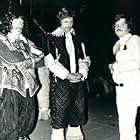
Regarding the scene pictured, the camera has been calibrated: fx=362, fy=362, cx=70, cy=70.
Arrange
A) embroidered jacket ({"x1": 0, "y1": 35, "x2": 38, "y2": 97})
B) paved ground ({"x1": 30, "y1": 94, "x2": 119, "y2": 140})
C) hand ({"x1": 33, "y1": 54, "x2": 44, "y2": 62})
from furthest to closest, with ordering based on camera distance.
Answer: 1. paved ground ({"x1": 30, "y1": 94, "x2": 119, "y2": 140})
2. hand ({"x1": 33, "y1": 54, "x2": 44, "y2": 62})
3. embroidered jacket ({"x1": 0, "y1": 35, "x2": 38, "y2": 97})

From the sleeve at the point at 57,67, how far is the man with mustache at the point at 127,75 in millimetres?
646

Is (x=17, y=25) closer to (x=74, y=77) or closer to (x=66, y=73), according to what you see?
(x=66, y=73)

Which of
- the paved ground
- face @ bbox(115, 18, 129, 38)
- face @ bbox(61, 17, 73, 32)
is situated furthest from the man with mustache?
the paved ground

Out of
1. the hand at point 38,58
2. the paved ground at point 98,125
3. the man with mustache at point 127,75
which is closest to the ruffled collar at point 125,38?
the man with mustache at point 127,75

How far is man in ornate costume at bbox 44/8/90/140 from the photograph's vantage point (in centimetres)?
485

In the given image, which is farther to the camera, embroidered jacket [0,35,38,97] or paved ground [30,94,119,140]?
paved ground [30,94,119,140]

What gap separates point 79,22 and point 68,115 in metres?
4.28

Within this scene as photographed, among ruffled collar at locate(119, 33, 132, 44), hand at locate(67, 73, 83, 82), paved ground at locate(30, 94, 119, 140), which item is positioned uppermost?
ruffled collar at locate(119, 33, 132, 44)

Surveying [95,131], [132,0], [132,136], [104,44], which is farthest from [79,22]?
[132,136]

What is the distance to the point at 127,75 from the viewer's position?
4613 mm

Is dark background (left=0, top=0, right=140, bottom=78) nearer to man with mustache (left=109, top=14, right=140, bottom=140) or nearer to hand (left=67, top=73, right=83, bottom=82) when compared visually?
hand (left=67, top=73, right=83, bottom=82)

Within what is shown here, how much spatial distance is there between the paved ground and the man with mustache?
42.5 inches

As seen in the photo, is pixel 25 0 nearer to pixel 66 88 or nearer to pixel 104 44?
pixel 104 44

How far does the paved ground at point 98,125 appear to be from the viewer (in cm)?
586
